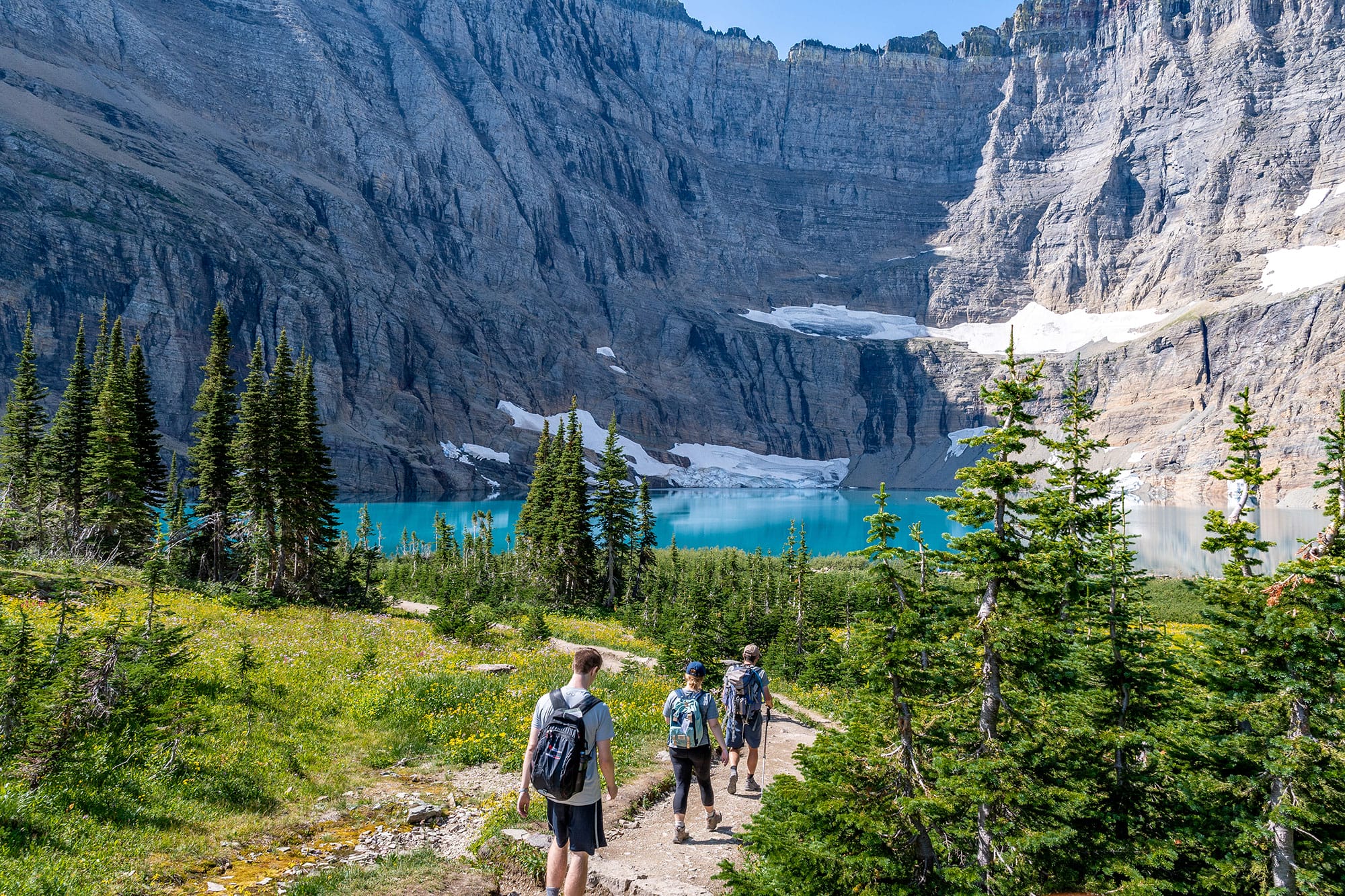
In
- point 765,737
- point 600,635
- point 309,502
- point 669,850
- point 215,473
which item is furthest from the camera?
point 215,473

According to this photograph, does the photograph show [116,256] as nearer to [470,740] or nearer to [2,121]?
[2,121]

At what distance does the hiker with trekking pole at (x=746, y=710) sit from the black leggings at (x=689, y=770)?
4.50ft

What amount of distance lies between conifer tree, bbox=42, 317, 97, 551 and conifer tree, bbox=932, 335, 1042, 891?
3246cm

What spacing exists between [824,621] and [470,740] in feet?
96.7

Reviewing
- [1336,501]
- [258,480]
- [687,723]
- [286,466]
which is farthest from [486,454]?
[1336,501]

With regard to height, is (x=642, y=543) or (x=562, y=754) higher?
(x=642, y=543)

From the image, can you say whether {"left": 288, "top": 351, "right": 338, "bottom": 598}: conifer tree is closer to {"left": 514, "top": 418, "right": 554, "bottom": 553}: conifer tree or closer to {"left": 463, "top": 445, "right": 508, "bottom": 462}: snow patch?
{"left": 514, "top": 418, "right": 554, "bottom": 553}: conifer tree

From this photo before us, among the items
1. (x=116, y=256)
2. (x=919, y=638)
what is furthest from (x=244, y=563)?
(x=116, y=256)

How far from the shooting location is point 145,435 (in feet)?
111

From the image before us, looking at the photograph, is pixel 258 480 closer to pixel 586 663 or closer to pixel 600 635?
pixel 600 635

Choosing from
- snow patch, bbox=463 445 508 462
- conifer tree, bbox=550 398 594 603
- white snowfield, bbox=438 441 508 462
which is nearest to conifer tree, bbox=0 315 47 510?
conifer tree, bbox=550 398 594 603

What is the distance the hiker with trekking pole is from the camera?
9570mm

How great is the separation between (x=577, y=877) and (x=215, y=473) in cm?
2881

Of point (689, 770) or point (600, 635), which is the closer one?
point (689, 770)
